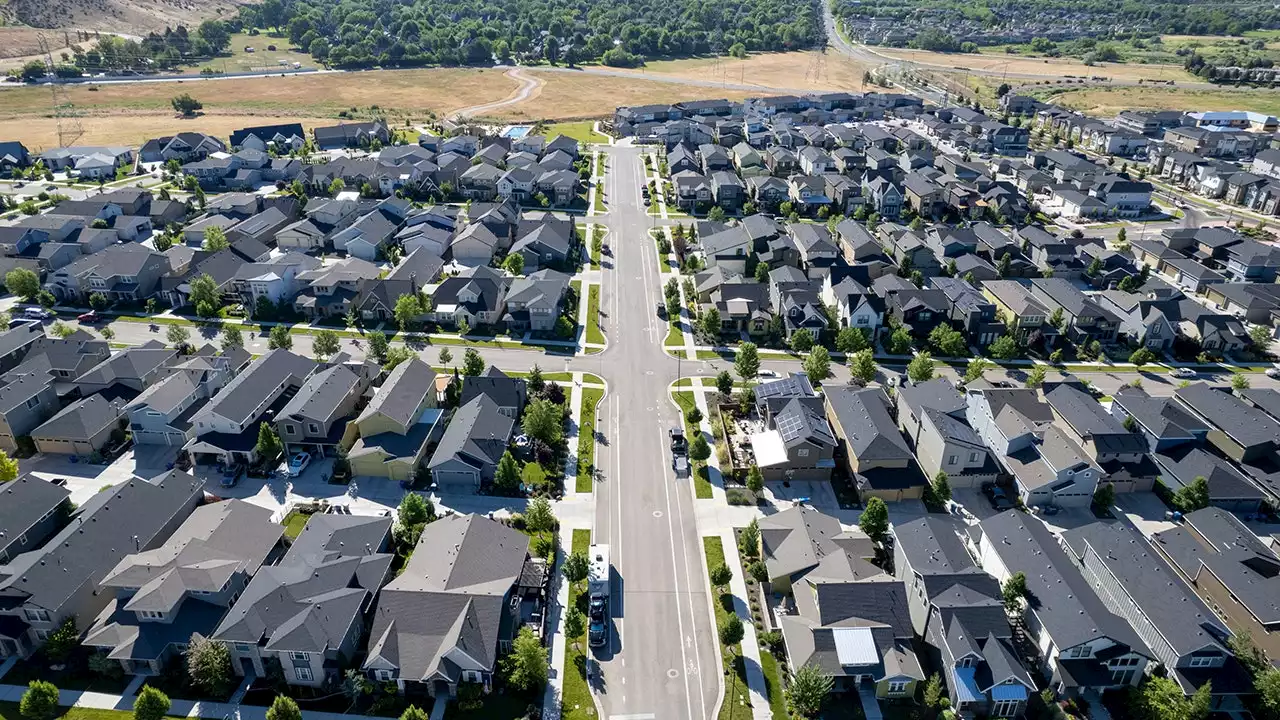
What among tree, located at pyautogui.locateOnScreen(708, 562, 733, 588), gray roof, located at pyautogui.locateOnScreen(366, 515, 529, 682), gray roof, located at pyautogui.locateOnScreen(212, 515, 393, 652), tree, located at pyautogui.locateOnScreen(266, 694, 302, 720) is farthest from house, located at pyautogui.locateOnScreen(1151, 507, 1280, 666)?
tree, located at pyautogui.locateOnScreen(266, 694, 302, 720)

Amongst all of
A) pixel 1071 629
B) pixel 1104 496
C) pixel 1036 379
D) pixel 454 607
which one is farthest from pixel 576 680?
pixel 1036 379

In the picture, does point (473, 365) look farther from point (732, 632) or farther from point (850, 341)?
point (850, 341)

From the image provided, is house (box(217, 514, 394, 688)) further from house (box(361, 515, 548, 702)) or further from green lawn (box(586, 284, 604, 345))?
green lawn (box(586, 284, 604, 345))

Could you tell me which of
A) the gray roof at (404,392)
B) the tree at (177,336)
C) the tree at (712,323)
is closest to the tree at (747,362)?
the tree at (712,323)

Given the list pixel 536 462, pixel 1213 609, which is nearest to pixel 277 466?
pixel 536 462

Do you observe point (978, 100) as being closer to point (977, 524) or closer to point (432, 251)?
point (432, 251)

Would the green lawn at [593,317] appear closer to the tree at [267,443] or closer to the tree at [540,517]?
the tree at [540,517]
